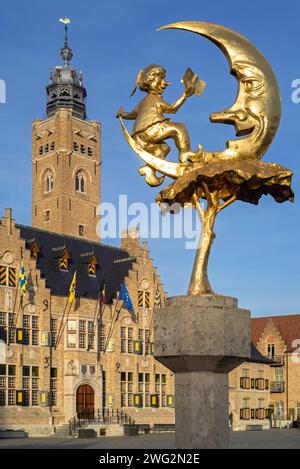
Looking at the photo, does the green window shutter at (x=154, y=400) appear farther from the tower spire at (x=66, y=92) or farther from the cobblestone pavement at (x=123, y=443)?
the tower spire at (x=66, y=92)

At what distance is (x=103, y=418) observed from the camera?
4834cm

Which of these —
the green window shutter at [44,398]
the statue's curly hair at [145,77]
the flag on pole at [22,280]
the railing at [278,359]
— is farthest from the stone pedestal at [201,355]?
the railing at [278,359]

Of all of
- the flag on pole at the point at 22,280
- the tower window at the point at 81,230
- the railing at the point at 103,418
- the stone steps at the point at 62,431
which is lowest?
the stone steps at the point at 62,431

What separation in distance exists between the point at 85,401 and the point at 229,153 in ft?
123

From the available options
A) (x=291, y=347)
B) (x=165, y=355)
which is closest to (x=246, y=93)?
(x=165, y=355)

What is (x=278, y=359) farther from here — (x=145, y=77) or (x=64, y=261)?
(x=145, y=77)

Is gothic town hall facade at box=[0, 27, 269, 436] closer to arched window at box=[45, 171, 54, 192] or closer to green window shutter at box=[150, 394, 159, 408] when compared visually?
green window shutter at box=[150, 394, 159, 408]

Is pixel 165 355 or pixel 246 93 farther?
pixel 246 93

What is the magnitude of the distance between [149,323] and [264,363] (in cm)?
1450

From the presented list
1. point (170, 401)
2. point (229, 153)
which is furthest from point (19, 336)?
point (229, 153)

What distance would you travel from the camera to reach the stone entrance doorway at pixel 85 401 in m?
47.3

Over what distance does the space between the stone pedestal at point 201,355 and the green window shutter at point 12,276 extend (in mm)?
33425
